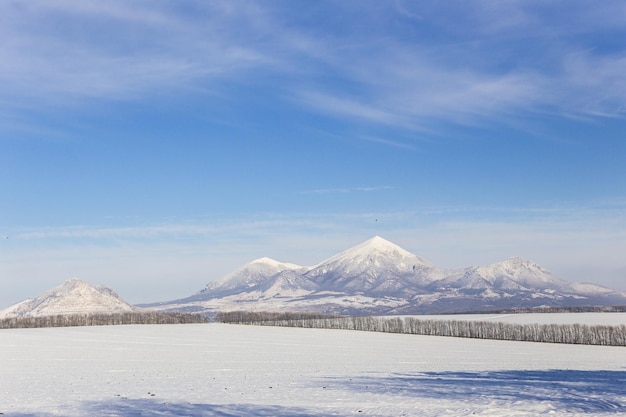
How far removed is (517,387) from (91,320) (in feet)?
538

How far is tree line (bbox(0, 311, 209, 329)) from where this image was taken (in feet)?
563

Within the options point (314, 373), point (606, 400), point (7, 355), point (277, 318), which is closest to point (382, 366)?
point (314, 373)

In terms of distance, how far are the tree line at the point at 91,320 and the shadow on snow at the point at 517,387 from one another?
480 ft

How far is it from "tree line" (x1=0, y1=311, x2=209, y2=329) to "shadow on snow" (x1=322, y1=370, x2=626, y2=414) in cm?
14632

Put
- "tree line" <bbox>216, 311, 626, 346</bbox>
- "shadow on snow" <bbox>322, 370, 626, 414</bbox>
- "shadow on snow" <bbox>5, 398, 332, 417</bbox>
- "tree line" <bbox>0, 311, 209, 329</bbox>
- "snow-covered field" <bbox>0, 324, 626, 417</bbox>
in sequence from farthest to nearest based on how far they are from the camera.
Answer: "tree line" <bbox>0, 311, 209, 329</bbox>
"tree line" <bbox>216, 311, 626, 346</bbox>
"shadow on snow" <bbox>322, 370, 626, 414</bbox>
"snow-covered field" <bbox>0, 324, 626, 417</bbox>
"shadow on snow" <bbox>5, 398, 332, 417</bbox>

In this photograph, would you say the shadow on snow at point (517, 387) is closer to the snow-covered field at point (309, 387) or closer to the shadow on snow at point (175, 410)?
the snow-covered field at point (309, 387)

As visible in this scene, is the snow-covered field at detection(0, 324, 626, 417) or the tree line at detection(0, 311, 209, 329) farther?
the tree line at detection(0, 311, 209, 329)

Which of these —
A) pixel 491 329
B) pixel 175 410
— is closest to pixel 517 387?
pixel 175 410

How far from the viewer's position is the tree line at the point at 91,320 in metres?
172

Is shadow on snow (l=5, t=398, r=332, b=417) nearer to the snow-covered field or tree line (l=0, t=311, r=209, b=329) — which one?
the snow-covered field

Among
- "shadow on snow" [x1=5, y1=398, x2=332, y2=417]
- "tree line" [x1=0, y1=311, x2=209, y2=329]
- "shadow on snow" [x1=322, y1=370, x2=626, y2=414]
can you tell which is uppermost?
"shadow on snow" [x1=5, y1=398, x2=332, y2=417]

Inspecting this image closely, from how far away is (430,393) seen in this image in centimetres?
3294

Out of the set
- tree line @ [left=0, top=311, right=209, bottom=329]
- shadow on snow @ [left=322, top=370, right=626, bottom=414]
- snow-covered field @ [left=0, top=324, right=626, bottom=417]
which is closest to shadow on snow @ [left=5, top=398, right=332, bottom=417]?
snow-covered field @ [left=0, top=324, right=626, bottom=417]

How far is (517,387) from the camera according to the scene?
35.3 m
